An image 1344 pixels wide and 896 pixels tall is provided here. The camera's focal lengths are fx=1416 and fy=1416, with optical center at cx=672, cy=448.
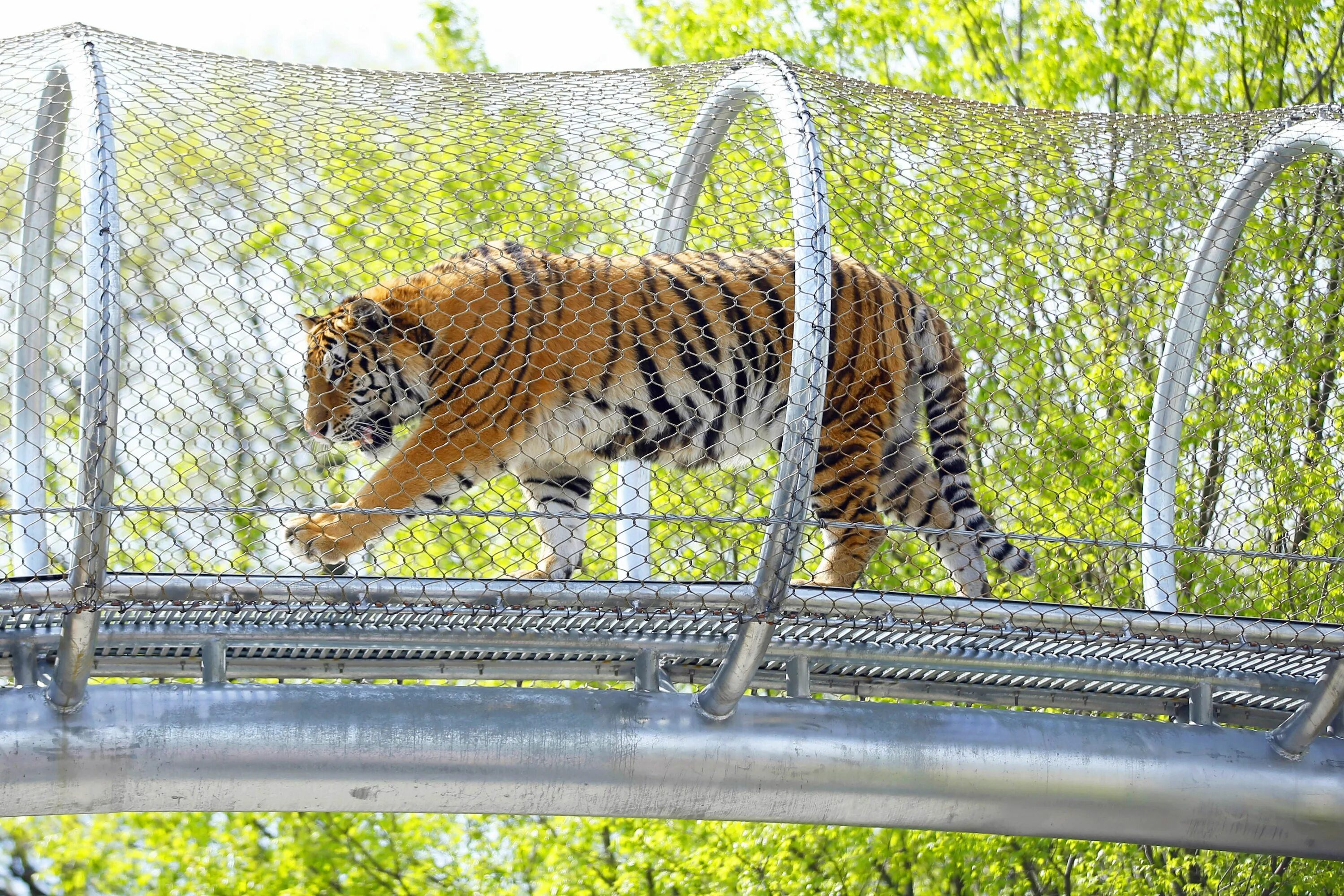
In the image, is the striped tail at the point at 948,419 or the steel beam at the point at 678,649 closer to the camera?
the steel beam at the point at 678,649

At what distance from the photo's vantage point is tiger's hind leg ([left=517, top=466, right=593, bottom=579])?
4.77m

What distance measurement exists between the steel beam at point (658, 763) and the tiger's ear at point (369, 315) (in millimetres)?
1379

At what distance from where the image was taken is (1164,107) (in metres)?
12.5

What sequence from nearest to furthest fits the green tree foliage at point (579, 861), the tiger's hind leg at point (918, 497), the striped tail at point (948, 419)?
the striped tail at point (948, 419) → the tiger's hind leg at point (918, 497) → the green tree foliage at point (579, 861)

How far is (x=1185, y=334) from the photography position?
409 cm

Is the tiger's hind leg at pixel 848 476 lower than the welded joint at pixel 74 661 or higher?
higher

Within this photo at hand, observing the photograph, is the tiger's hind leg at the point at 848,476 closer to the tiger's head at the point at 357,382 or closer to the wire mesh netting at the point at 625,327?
the wire mesh netting at the point at 625,327

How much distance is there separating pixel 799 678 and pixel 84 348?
1853 mm

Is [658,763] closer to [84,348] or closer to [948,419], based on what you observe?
[84,348]

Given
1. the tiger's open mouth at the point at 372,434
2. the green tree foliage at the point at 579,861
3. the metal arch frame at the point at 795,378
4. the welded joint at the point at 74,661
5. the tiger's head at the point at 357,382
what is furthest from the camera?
the green tree foliage at the point at 579,861

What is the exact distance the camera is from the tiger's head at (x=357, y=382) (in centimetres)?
434

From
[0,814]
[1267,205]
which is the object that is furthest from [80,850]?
[1267,205]

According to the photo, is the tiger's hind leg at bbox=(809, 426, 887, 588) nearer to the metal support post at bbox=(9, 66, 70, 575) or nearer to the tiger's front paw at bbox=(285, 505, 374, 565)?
the tiger's front paw at bbox=(285, 505, 374, 565)

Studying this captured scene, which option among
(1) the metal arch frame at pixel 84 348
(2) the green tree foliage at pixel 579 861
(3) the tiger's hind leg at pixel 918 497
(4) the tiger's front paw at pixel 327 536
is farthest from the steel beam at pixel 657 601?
(2) the green tree foliage at pixel 579 861
